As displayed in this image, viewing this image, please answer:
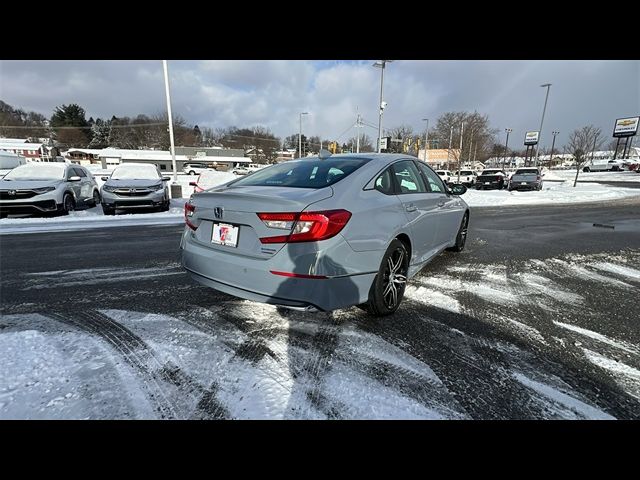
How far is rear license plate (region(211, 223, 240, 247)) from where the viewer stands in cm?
276

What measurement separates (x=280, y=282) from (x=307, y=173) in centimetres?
132

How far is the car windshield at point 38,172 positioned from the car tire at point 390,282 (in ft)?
35.2

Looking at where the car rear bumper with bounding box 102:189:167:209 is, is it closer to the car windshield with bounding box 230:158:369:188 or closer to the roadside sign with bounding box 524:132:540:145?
the car windshield with bounding box 230:158:369:188

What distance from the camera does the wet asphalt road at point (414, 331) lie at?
7.02 ft

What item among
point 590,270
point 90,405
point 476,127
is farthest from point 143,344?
point 476,127

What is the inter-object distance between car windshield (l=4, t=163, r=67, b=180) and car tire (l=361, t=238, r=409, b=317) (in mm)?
10741

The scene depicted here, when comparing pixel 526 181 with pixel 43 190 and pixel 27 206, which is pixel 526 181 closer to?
pixel 43 190

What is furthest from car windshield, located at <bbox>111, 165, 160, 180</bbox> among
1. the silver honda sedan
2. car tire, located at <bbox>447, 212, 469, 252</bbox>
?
car tire, located at <bbox>447, 212, 469, 252</bbox>

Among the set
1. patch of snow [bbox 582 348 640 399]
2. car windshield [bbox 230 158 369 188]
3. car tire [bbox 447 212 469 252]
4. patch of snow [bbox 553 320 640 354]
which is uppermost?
car windshield [bbox 230 158 369 188]

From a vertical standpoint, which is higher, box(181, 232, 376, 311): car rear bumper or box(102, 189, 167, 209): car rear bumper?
box(181, 232, 376, 311): car rear bumper

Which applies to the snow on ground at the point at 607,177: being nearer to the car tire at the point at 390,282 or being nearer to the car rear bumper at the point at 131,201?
the car rear bumper at the point at 131,201

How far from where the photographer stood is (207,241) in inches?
117
